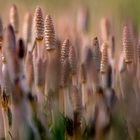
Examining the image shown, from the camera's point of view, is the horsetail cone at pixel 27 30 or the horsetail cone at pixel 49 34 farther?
the horsetail cone at pixel 27 30

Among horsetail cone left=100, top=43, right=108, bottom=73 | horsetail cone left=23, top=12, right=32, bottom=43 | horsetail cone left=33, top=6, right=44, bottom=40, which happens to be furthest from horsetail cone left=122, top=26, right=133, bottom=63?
horsetail cone left=23, top=12, right=32, bottom=43

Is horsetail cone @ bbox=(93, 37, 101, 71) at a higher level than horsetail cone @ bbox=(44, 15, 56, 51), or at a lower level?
lower

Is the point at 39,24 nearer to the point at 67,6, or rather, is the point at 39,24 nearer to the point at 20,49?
the point at 20,49

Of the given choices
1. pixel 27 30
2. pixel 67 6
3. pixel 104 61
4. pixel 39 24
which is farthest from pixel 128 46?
pixel 67 6

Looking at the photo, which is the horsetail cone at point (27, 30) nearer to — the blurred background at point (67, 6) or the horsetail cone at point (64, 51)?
the horsetail cone at point (64, 51)

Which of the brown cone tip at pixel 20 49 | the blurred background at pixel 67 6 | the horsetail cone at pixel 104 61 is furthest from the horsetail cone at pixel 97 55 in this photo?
the blurred background at pixel 67 6

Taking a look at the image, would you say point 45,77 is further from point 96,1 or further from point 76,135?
point 96,1

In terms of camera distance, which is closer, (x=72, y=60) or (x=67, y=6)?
(x=72, y=60)

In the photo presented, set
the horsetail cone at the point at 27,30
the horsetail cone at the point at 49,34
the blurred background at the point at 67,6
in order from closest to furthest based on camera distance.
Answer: the horsetail cone at the point at 49,34, the horsetail cone at the point at 27,30, the blurred background at the point at 67,6

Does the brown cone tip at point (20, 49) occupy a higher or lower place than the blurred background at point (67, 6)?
lower

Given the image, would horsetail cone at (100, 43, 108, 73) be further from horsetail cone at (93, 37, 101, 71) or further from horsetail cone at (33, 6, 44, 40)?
horsetail cone at (33, 6, 44, 40)

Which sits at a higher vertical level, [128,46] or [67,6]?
[67,6]
